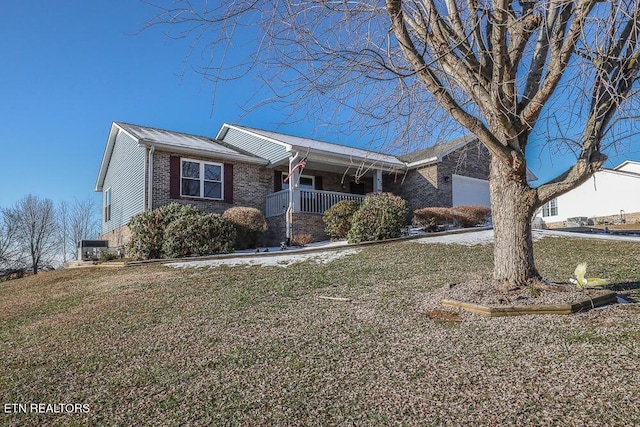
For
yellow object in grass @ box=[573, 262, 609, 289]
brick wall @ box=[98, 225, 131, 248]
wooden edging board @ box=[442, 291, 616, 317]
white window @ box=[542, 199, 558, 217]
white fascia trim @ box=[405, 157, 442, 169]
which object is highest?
white fascia trim @ box=[405, 157, 442, 169]

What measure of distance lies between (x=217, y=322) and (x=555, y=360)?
11.9ft

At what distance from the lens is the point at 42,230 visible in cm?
3059

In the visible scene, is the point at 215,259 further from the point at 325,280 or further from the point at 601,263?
the point at 601,263

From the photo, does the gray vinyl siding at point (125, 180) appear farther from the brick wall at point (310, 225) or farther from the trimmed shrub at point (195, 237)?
the brick wall at point (310, 225)

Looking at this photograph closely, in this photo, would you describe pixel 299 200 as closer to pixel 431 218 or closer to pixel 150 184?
pixel 431 218

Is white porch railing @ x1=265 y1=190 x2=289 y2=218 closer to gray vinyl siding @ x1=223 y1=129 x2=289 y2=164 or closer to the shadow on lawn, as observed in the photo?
gray vinyl siding @ x1=223 y1=129 x2=289 y2=164

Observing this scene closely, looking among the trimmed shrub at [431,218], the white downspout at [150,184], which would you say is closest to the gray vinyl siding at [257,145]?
the white downspout at [150,184]

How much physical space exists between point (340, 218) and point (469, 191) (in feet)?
27.0

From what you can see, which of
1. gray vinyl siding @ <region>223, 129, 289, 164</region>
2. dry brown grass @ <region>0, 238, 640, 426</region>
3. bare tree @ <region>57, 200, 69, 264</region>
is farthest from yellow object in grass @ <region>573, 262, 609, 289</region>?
bare tree @ <region>57, 200, 69, 264</region>

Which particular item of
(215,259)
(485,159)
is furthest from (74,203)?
(485,159)

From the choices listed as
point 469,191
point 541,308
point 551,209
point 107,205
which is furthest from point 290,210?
point 551,209

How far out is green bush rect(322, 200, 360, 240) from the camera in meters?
14.5

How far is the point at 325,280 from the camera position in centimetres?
735

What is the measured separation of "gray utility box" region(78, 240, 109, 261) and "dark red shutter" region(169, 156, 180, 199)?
12.6ft
